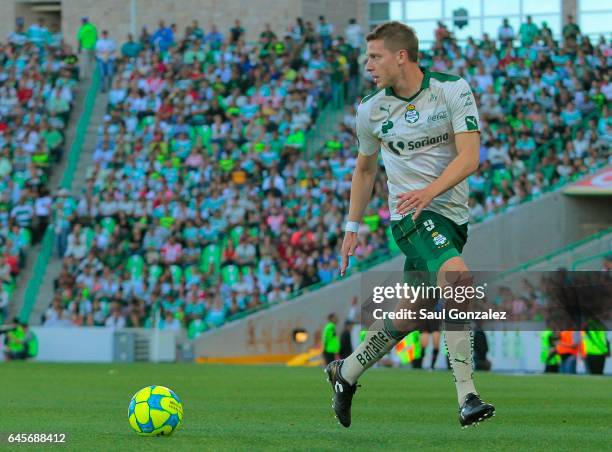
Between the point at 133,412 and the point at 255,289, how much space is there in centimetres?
2205

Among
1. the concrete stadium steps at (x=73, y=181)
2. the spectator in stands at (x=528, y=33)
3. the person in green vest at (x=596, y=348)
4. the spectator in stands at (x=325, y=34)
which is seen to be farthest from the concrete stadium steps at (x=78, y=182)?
the person in green vest at (x=596, y=348)

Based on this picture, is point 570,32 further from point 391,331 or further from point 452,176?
point 452,176

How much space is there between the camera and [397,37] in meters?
8.78

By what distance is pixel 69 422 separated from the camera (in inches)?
415

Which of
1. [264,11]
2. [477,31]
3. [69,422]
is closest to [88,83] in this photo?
[264,11]

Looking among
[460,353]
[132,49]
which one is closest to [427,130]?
[460,353]

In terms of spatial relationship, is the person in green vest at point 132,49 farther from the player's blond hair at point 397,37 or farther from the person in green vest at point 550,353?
the player's blond hair at point 397,37

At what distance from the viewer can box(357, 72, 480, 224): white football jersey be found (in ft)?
28.6

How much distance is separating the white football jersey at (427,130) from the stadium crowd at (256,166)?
67.9ft

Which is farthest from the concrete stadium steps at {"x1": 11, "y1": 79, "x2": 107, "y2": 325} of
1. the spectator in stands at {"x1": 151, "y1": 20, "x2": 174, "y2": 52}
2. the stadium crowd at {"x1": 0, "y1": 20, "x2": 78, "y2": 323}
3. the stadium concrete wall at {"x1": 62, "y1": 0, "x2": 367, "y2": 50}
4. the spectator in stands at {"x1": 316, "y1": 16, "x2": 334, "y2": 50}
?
the spectator in stands at {"x1": 316, "y1": 16, "x2": 334, "y2": 50}

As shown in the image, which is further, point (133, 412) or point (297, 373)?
point (297, 373)

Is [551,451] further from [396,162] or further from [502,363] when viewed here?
[502,363]

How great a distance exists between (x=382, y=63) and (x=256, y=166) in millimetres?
24610

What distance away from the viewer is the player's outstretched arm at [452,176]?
8.34 m
